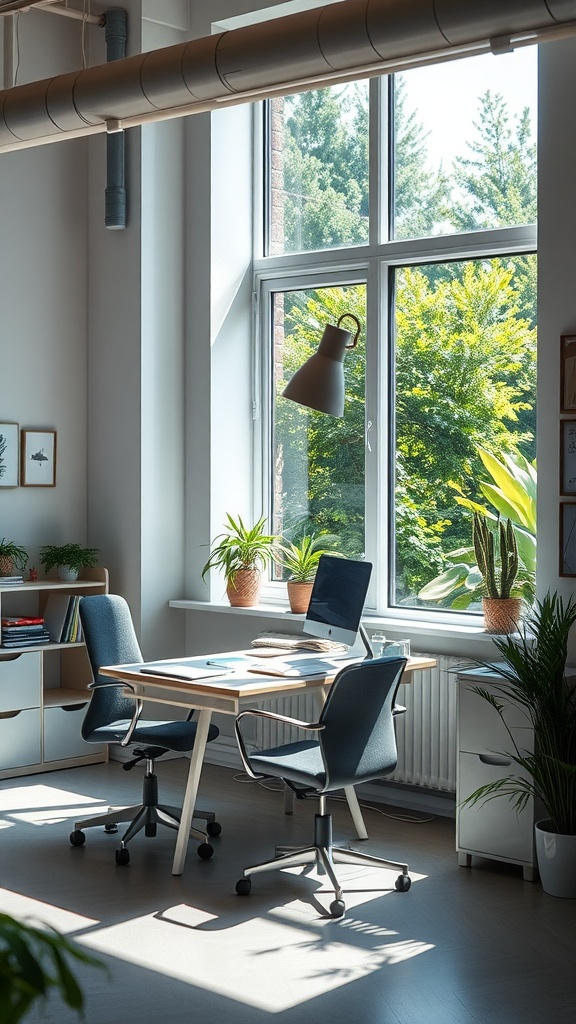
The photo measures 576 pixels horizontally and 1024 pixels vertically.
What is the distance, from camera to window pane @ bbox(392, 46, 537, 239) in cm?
548

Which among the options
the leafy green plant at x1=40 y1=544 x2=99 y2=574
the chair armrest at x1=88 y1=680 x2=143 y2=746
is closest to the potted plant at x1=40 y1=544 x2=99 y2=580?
the leafy green plant at x1=40 y1=544 x2=99 y2=574

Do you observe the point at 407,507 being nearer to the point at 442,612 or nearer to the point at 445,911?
the point at 442,612

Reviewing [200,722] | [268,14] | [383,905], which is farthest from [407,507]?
[268,14]

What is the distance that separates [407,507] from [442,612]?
0.60m

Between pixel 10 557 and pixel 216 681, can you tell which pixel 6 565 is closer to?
pixel 10 557

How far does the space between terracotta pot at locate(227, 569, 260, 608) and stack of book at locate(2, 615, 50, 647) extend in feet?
3.47

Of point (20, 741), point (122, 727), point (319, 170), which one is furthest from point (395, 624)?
point (319, 170)

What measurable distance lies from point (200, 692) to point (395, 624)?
159 cm

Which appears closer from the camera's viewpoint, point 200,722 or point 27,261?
point 200,722

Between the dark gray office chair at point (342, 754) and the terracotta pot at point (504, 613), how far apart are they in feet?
3.91

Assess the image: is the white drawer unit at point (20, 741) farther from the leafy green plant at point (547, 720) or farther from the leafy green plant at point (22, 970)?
the leafy green plant at point (22, 970)

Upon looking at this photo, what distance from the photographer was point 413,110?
594 centimetres

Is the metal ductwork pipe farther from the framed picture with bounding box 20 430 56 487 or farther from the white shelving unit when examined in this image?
the white shelving unit

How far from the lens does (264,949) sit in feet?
12.3
